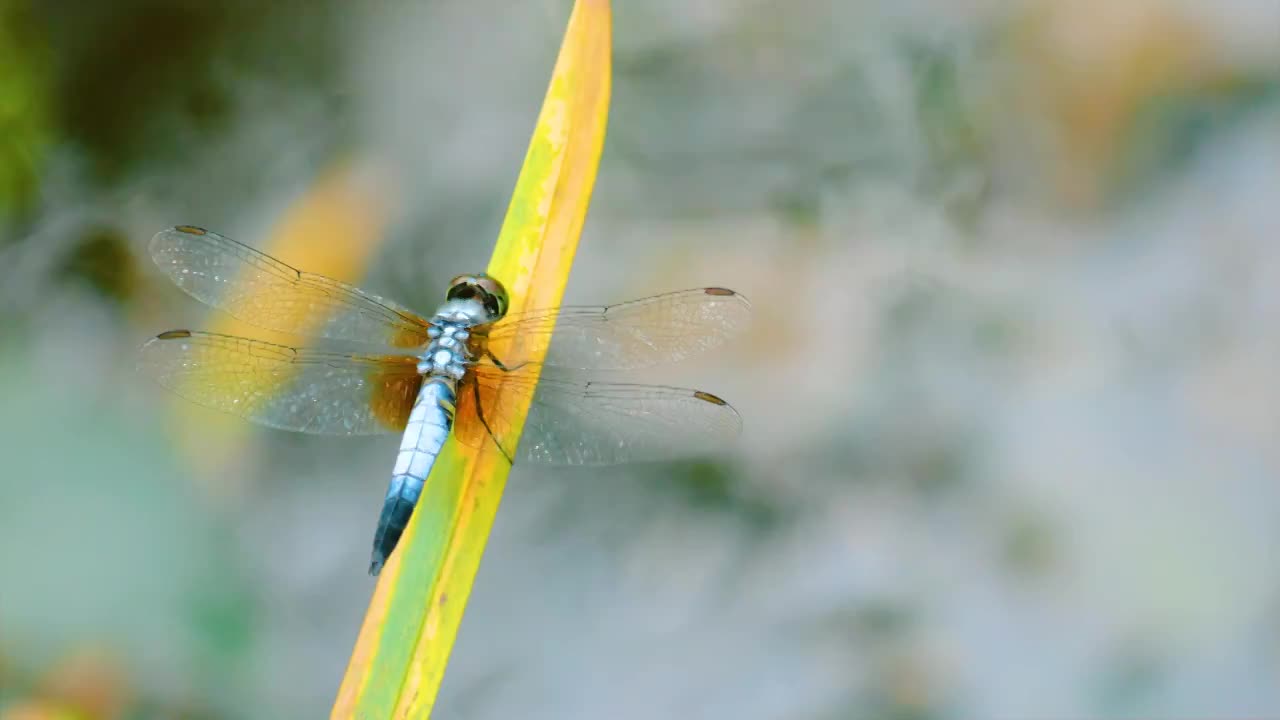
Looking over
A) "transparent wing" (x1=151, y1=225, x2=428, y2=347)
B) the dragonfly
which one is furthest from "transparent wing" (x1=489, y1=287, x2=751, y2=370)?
"transparent wing" (x1=151, y1=225, x2=428, y2=347)

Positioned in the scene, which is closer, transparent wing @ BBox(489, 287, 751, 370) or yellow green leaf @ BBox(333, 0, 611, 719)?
yellow green leaf @ BBox(333, 0, 611, 719)

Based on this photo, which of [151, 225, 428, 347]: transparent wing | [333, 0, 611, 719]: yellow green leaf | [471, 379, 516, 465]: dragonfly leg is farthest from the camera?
[151, 225, 428, 347]: transparent wing

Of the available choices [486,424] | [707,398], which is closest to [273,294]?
[486,424]

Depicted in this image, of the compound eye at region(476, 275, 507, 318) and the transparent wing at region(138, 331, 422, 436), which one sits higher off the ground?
the compound eye at region(476, 275, 507, 318)

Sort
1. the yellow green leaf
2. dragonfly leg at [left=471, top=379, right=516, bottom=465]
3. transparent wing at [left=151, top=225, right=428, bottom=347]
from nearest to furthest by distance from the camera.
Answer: the yellow green leaf → dragonfly leg at [left=471, top=379, right=516, bottom=465] → transparent wing at [left=151, top=225, right=428, bottom=347]

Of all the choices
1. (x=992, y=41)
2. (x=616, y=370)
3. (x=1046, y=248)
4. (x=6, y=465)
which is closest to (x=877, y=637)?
(x=616, y=370)

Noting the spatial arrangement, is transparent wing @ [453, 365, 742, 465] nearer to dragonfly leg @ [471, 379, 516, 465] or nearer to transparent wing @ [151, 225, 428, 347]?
dragonfly leg @ [471, 379, 516, 465]

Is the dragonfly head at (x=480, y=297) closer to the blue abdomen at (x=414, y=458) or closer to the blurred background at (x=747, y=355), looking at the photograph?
the blue abdomen at (x=414, y=458)

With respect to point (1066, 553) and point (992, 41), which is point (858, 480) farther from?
point (992, 41)
